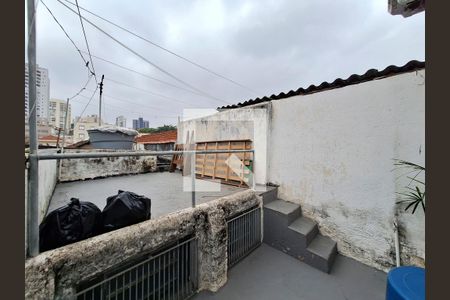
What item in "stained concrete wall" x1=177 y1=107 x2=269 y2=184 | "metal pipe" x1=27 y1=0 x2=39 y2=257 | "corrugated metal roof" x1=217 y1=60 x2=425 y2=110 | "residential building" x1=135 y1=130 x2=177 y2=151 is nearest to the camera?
"metal pipe" x1=27 y1=0 x2=39 y2=257

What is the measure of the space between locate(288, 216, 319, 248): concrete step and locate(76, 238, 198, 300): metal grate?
72.2 inches

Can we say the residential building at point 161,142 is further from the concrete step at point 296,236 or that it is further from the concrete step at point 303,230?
the concrete step at point 303,230

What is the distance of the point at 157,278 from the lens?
221 cm

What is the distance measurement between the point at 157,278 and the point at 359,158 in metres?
3.66

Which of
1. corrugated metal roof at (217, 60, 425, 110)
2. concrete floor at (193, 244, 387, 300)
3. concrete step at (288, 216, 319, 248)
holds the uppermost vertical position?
corrugated metal roof at (217, 60, 425, 110)

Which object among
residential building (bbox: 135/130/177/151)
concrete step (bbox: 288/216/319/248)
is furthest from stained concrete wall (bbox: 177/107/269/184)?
residential building (bbox: 135/130/177/151)

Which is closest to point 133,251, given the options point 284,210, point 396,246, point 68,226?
point 68,226

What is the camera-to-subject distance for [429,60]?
1.09 meters

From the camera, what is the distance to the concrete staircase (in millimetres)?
2971

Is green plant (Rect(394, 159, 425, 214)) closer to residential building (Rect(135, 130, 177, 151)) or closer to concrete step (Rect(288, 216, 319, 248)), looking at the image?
concrete step (Rect(288, 216, 319, 248))

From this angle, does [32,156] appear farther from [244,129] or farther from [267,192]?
[244,129]

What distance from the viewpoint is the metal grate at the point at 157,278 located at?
1.84 metres

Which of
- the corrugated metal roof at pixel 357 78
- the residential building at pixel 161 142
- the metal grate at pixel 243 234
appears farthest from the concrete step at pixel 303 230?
the residential building at pixel 161 142

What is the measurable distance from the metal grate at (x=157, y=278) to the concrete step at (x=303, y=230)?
6.02ft
